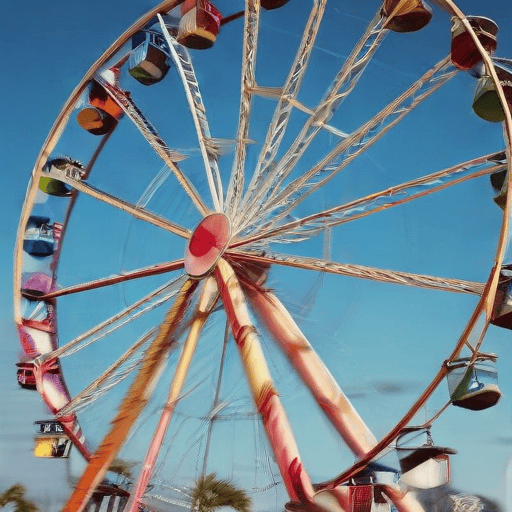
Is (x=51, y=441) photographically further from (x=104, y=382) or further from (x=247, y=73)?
(x=247, y=73)

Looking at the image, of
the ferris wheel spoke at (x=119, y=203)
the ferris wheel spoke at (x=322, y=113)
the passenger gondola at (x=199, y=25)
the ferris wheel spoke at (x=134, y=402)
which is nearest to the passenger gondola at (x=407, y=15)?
the ferris wheel spoke at (x=322, y=113)

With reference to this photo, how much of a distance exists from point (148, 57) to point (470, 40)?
149 inches

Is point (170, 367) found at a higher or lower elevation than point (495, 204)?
lower

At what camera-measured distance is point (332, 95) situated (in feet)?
27.3

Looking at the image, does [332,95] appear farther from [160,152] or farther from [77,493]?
[77,493]

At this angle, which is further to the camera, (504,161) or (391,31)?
(391,31)

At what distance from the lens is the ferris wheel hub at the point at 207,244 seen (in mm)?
8383

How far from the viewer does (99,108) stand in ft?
32.5

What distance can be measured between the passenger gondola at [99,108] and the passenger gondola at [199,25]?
3.57ft

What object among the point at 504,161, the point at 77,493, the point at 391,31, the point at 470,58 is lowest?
the point at 77,493

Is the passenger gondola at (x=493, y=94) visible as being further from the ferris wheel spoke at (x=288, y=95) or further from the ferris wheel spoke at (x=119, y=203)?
the ferris wheel spoke at (x=119, y=203)

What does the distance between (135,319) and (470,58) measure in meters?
4.16

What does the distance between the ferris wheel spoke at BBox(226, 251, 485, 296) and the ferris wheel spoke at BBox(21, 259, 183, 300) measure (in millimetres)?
998

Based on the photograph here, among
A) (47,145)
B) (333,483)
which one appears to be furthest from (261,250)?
(47,145)
